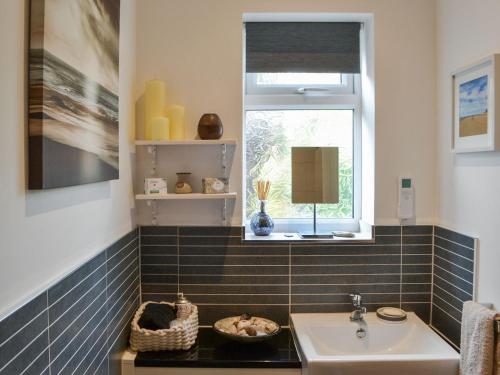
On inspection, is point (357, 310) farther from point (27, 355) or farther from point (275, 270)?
point (27, 355)

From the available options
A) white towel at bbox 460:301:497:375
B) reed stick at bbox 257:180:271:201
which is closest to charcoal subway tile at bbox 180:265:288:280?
reed stick at bbox 257:180:271:201

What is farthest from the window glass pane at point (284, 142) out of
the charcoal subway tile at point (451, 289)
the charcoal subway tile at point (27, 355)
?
the charcoal subway tile at point (27, 355)

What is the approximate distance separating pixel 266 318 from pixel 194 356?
0.43 meters

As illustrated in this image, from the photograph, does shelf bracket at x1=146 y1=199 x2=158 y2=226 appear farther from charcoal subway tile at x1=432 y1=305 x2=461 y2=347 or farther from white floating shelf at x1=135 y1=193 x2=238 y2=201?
charcoal subway tile at x1=432 y1=305 x2=461 y2=347

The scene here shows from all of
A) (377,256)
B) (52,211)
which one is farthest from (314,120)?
(52,211)

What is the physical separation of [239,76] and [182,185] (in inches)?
22.3

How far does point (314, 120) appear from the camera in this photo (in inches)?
88.4

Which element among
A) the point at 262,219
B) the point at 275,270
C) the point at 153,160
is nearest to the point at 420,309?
the point at 275,270

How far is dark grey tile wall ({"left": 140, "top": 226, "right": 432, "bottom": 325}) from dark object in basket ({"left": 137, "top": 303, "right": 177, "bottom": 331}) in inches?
7.8

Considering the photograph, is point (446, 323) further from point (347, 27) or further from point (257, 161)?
point (347, 27)

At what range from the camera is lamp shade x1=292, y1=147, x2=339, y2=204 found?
2.03 m

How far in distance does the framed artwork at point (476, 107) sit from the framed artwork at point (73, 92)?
1.29 m

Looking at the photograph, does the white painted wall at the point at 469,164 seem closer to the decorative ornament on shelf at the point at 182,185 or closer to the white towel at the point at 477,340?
the white towel at the point at 477,340

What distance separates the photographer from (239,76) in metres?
2.02
